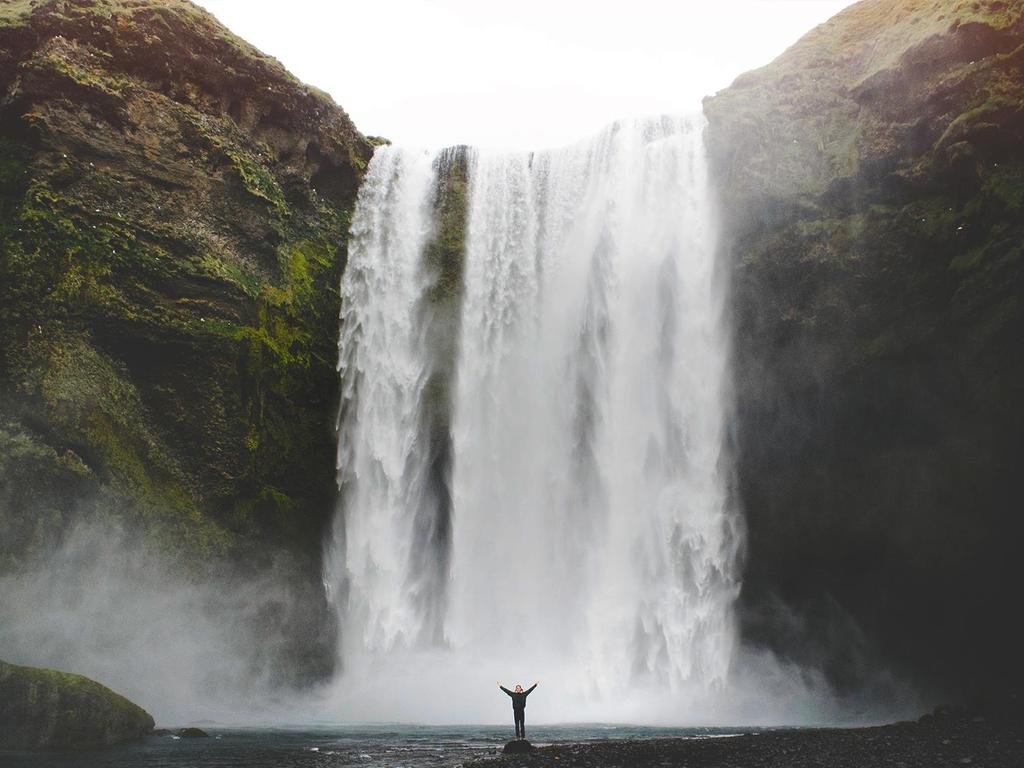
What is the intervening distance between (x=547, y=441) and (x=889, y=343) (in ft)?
28.8

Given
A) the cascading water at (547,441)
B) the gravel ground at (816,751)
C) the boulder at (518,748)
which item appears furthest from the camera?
the cascading water at (547,441)

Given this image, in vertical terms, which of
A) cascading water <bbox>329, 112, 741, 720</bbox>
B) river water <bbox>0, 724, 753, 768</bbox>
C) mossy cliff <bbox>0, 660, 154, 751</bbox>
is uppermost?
cascading water <bbox>329, 112, 741, 720</bbox>

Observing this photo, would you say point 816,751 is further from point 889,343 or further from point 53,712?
point 53,712

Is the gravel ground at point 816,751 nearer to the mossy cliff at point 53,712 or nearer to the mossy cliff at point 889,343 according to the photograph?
the mossy cliff at point 889,343

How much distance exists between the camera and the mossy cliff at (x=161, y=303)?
58.5ft

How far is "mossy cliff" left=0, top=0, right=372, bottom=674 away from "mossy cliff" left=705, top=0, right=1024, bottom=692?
38.0 feet

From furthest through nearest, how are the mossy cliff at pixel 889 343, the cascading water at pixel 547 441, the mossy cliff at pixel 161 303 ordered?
the cascading water at pixel 547 441 → the mossy cliff at pixel 889 343 → the mossy cliff at pixel 161 303

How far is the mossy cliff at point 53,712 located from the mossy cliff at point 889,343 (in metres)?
14.1

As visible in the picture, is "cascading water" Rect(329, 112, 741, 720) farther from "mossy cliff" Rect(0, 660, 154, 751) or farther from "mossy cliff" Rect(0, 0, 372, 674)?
"mossy cliff" Rect(0, 660, 154, 751)

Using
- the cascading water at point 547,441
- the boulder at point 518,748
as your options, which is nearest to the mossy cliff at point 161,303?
the cascading water at point 547,441

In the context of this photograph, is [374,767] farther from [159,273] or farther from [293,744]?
[159,273]

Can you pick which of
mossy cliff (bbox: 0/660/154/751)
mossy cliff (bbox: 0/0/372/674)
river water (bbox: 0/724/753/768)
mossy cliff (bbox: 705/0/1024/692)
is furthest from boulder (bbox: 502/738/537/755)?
mossy cliff (bbox: 0/0/372/674)

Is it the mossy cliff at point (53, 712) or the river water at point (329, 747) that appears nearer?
the river water at point (329, 747)

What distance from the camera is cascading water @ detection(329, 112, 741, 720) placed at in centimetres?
1970
